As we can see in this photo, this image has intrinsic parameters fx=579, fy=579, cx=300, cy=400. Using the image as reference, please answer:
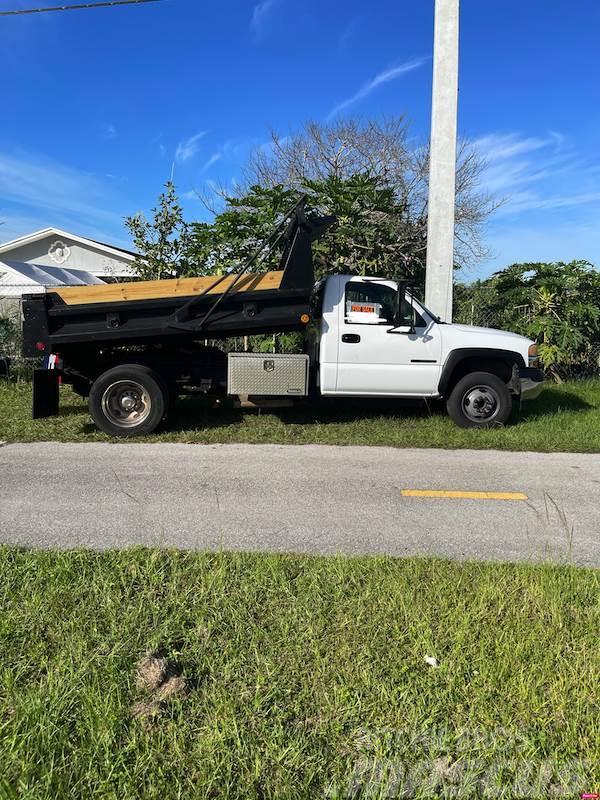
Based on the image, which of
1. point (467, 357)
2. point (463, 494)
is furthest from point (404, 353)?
point (463, 494)

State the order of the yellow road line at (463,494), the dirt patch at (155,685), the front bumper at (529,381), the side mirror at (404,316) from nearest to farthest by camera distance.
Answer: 1. the dirt patch at (155,685)
2. the yellow road line at (463,494)
3. the side mirror at (404,316)
4. the front bumper at (529,381)

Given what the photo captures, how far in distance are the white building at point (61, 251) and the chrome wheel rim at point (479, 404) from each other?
29172mm

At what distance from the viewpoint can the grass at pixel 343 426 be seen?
298 inches

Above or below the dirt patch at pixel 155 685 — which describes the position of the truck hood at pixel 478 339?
above

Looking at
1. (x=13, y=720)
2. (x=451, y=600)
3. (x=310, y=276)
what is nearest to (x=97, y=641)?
(x=13, y=720)

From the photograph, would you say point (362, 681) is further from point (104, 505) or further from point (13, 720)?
point (104, 505)

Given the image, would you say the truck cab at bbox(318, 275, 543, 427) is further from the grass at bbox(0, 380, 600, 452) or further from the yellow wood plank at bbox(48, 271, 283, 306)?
the yellow wood plank at bbox(48, 271, 283, 306)

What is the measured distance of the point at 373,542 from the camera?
427cm

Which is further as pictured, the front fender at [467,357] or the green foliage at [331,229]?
the green foliage at [331,229]

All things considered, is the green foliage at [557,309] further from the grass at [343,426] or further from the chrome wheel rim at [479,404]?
the chrome wheel rim at [479,404]

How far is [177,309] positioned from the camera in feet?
24.5

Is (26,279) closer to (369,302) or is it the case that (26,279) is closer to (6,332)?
(6,332)

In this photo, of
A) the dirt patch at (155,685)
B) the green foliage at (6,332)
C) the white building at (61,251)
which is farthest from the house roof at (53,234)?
the dirt patch at (155,685)

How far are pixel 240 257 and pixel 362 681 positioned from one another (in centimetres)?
997
